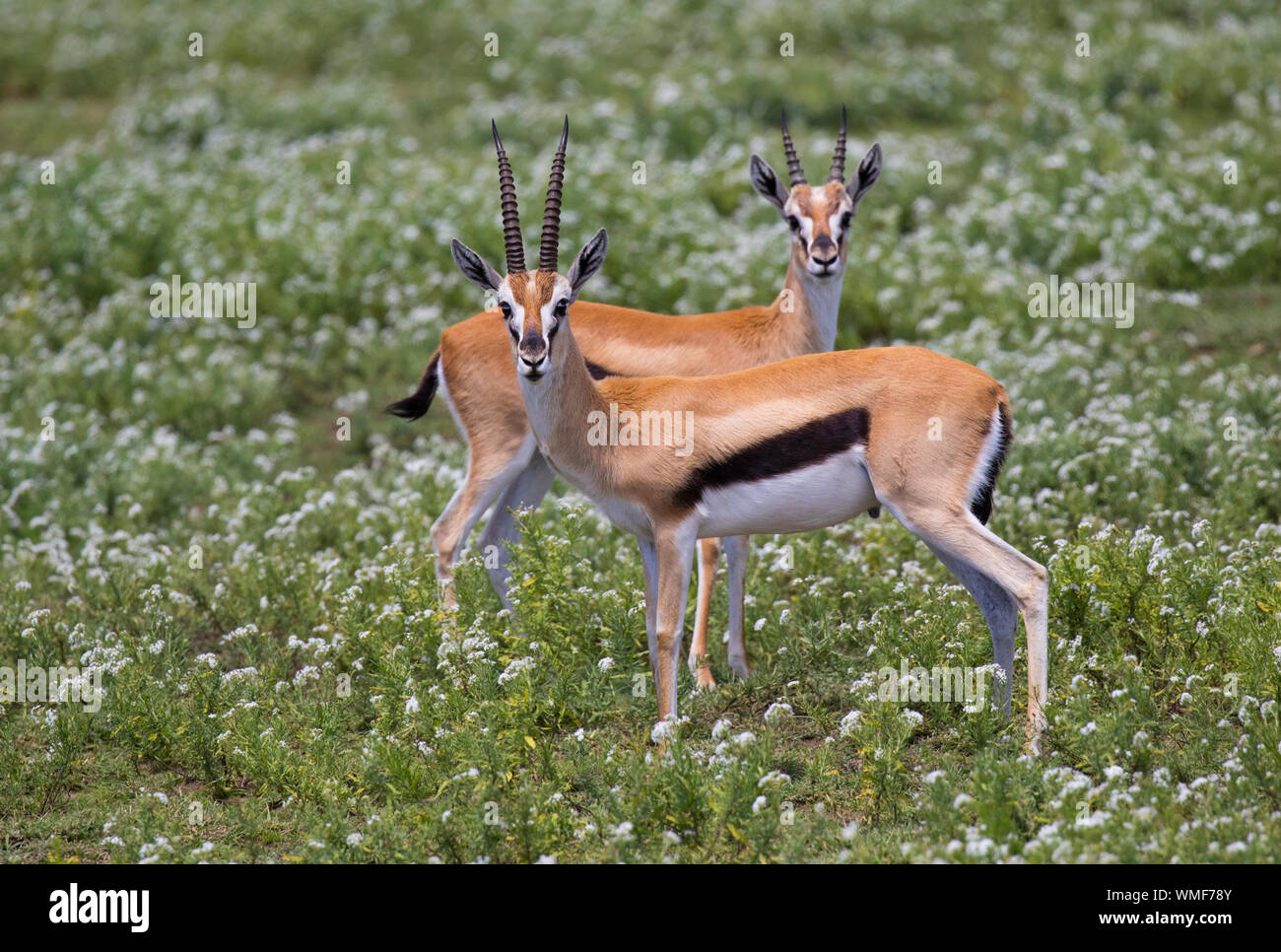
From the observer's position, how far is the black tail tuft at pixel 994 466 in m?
6.04

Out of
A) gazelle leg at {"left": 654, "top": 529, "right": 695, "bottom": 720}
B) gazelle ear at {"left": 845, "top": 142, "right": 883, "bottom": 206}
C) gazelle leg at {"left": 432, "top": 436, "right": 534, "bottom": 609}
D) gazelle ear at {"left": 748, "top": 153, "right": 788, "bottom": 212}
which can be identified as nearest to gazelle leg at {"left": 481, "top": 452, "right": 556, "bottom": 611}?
gazelle leg at {"left": 432, "top": 436, "right": 534, "bottom": 609}

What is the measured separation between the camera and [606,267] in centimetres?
1302

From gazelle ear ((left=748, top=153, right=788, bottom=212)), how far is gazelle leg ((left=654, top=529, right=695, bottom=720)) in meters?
2.94

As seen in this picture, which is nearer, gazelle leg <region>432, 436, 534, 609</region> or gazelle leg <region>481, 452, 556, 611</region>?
gazelle leg <region>432, 436, 534, 609</region>

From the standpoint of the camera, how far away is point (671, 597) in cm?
611

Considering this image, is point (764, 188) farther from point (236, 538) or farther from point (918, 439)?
point (236, 538)

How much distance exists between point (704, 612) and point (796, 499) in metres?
1.44

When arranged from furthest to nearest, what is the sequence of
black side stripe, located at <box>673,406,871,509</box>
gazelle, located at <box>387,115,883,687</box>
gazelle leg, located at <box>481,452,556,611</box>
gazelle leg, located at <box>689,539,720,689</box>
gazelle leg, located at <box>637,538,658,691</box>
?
gazelle leg, located at <box>481,452,556,611</box>, gazelle, located at <box>387,115,883,687</box>, gazelle leg, located at <box>689,539,720,689</box>, gazelle leg, located at <box>637,538,658,691</box>, black side stripe, located at <box>673,406,871,509</box>

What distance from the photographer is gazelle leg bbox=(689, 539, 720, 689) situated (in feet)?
23.2

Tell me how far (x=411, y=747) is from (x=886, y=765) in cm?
204

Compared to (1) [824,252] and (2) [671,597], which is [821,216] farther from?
(2) [671,597]

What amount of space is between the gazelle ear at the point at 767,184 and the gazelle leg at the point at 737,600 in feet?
7.11

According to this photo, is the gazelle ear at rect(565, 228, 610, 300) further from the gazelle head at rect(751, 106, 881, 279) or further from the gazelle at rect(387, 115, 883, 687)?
the gazelle head at rect(751, 106, 881, 279)

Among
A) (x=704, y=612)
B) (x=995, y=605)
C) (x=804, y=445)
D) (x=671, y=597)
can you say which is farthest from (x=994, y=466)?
(x=704, y=612)
